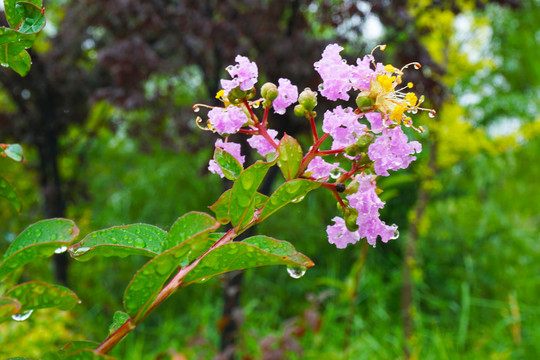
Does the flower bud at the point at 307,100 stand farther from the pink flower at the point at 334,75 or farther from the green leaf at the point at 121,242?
the green leaf at the point at 121,242

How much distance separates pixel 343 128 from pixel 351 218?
0.07 metres

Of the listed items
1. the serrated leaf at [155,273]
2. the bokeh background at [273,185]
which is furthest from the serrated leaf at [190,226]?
the bokeh background at [273,185]

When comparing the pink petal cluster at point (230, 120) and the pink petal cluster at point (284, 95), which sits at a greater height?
the pink petal cluster at point (230, 120)

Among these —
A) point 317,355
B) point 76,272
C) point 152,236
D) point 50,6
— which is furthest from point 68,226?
point 50,6

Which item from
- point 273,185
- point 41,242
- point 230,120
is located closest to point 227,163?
point 230,120

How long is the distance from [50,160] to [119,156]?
3.79 feet

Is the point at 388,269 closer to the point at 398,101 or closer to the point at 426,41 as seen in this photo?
the point at 426,41

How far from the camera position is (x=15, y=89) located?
7.24ft

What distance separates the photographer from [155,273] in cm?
33

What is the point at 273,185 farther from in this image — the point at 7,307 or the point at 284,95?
the point at 7,307

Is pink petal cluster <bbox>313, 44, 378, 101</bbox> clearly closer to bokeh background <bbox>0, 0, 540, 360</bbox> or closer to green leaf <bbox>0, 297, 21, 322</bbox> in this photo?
green leaf <bbox>0, 297, 21, 322</bbox>

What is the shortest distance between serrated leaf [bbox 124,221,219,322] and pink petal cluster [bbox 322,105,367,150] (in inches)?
5.2

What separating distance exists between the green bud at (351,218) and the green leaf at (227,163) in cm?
10

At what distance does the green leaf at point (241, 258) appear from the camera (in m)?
0.33
